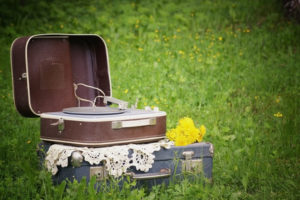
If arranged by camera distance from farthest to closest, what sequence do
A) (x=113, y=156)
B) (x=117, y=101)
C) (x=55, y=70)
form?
(x=55, y=70) → (x=117, y=101) → (x=113, y=156)

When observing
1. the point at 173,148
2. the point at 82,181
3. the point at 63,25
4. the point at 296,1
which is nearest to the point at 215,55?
the point at 296,1

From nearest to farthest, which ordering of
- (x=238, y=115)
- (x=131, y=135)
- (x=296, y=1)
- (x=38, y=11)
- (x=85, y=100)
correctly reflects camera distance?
A: 1. (x=131, y=135)
2. (x=85, y=100)
3. (x=238, y=115)
4. (x=296, y=1)
5. (x=38, y=11)

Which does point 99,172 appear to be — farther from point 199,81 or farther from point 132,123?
point 199,81

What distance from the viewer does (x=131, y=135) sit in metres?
3.11

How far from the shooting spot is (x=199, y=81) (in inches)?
230

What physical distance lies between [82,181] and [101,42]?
1457 millimetres

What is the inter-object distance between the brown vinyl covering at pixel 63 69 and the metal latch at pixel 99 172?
82 cm

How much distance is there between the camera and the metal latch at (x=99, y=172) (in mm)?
2937

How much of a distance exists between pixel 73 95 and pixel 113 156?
1003mm

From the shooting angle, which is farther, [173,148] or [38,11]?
[38,11]

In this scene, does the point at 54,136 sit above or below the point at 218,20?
below

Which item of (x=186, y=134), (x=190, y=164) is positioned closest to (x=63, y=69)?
(x=186, y=134)

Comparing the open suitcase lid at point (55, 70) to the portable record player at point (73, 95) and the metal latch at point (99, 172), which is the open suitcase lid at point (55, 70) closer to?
the portable record player at point (73, 95)

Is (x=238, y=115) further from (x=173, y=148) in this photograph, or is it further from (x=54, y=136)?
(x=54, y=136)
